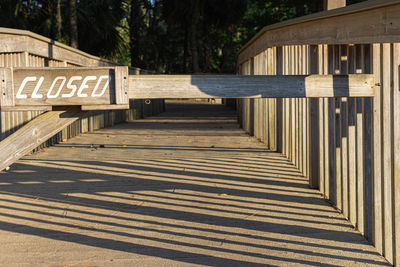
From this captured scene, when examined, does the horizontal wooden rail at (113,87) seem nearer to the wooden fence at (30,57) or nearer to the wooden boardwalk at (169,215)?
the wooden boardwalk at (169,215)

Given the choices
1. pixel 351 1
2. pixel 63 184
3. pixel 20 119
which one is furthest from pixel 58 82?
pixel 351 1

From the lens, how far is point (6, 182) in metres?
7.19

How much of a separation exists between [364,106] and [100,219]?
2688 mm

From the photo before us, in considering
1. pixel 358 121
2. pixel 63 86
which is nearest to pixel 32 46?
pixel 63 86

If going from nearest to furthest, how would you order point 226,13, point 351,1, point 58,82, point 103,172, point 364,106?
point 58,82 < point 364,106 < point 103,172 < point 351,1 < point 226,13

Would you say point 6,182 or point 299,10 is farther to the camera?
point 299,10

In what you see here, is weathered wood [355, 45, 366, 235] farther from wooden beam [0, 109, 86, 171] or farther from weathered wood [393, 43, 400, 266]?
wooden beam [0, 109, 86, 171]

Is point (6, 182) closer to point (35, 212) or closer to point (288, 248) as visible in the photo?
point (35, 212)

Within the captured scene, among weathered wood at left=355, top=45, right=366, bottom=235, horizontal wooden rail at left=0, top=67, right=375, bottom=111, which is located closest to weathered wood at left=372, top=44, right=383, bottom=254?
weathered wood at left=355, top=45, right=366, bottom=235

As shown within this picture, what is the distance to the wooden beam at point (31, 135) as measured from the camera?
12.3 ft

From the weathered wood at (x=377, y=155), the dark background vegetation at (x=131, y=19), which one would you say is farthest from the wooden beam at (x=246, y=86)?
the dark background vegetation at (x=131, y=19)

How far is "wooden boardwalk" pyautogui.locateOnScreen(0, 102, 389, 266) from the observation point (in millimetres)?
4262

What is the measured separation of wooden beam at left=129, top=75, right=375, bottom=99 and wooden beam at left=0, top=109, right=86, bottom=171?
1.74ft

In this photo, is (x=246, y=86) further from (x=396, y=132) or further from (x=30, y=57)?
(x=30, y=57)
